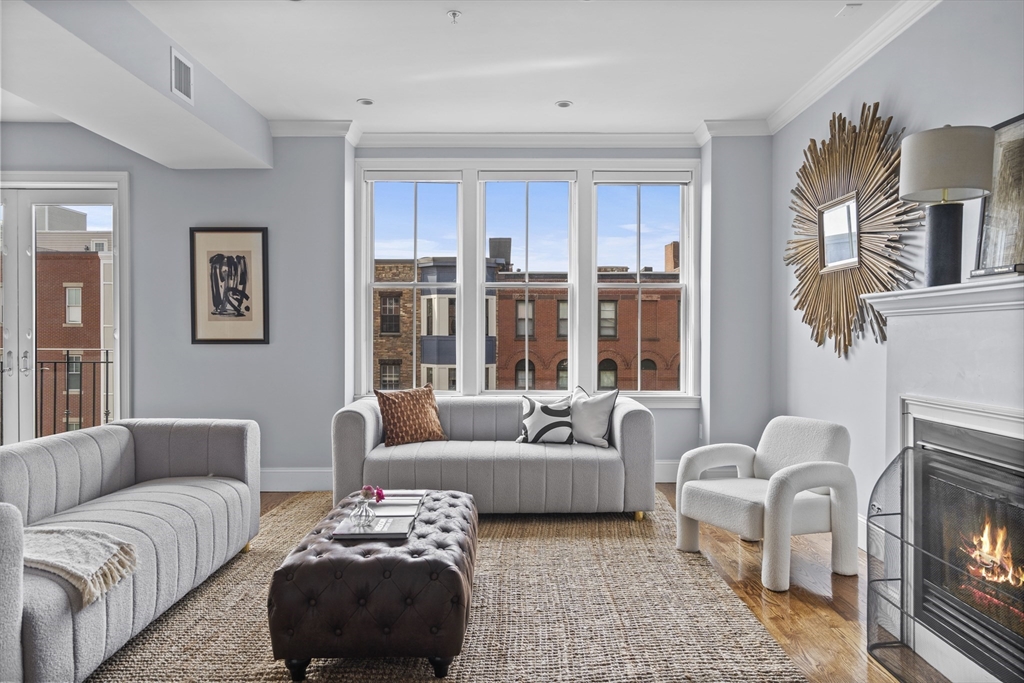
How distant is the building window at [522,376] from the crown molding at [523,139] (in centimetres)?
174

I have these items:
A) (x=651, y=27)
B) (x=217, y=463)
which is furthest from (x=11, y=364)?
(x=651, y=27)

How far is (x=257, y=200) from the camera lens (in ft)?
15.6

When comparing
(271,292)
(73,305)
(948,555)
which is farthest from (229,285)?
(948,555)

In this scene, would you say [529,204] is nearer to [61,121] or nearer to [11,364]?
[61,121]

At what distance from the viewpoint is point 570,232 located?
200 inches

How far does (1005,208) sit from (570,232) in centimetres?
306

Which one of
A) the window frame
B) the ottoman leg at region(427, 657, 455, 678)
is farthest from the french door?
the ottoman leg at region(427, 657, 455, 678)

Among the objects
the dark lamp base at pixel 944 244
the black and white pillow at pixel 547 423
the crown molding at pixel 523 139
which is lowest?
the black and white pillow at pixel 547 423

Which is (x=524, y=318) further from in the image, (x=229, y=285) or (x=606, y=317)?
(x=229, y=285)

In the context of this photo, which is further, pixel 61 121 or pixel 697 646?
pixel 61 121

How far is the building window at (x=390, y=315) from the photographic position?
16.8 feet

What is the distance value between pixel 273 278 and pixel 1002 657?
4597 mm

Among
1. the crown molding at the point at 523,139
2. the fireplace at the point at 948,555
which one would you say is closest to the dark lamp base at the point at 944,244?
the fireplace at the point at 948,555

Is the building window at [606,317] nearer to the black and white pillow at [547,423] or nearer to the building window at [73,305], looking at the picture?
the black and white pillow at [547,423]
